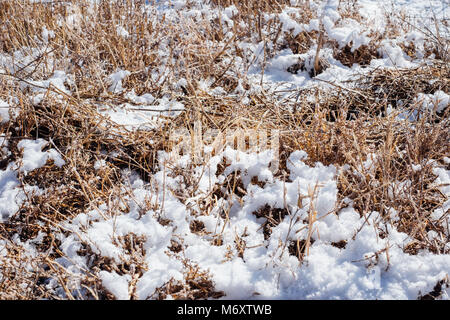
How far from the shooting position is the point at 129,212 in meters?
1.82

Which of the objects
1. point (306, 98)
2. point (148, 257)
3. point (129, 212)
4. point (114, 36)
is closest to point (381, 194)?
point (306, 98)

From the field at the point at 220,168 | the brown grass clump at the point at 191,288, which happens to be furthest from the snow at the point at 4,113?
the brown grass clump at the point at 191,288

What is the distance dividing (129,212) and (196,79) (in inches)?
52.6

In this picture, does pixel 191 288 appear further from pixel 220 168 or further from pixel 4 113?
pixel 4 113

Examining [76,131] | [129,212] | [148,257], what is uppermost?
[76,131]

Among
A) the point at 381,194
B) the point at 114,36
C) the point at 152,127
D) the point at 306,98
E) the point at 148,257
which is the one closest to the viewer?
the point at 148,257

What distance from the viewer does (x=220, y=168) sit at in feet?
6.72

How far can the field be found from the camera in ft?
4.86

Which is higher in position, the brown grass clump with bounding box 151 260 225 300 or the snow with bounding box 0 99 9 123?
the snow with bounding box 0 99 9 123

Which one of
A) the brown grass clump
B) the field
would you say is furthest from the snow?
the brown grass clump

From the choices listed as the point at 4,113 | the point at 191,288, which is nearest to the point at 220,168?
the point at 191,288

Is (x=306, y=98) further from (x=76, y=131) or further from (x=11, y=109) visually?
(x=11, y=109)

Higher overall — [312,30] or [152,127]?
[312,30]

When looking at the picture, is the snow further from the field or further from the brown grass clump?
the brown grass clump
